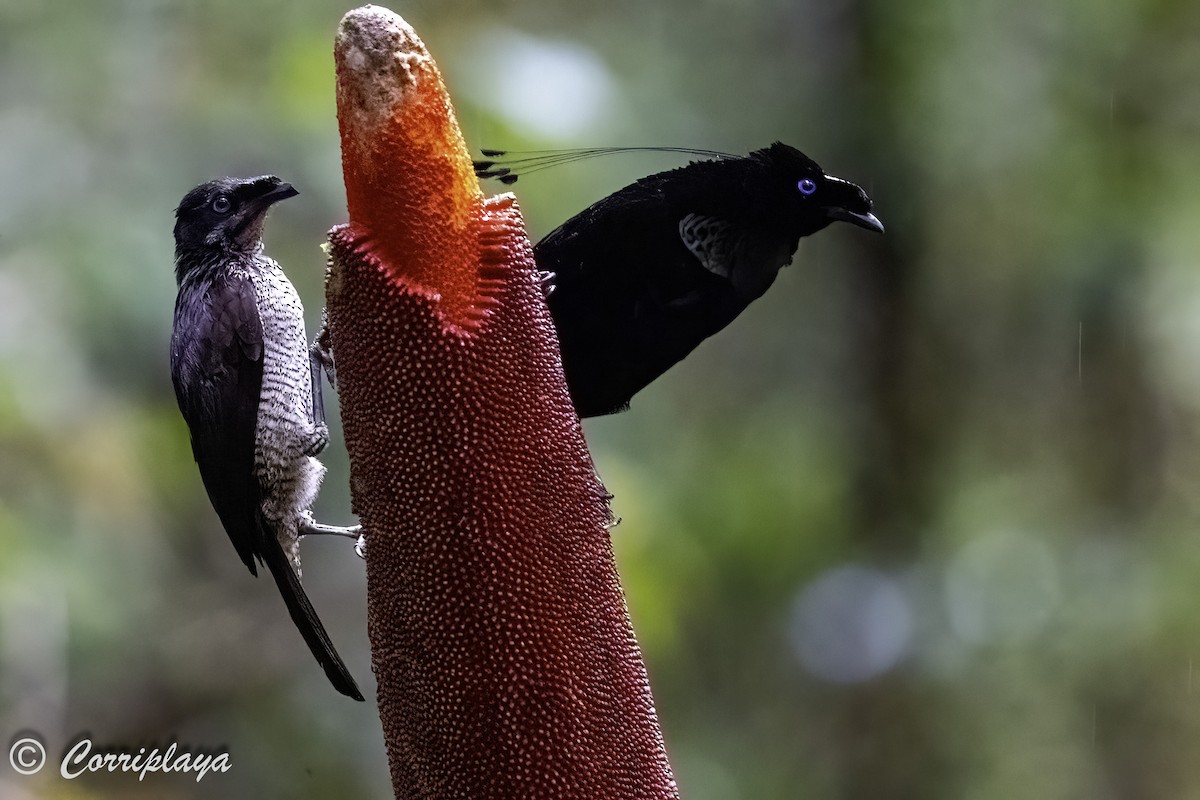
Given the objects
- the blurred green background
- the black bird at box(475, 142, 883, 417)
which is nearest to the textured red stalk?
the black bird at box(475, 142, 883, 417)

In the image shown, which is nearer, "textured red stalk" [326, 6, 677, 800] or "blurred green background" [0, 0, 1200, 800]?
"textured red stalk" [326, 6, 677, 800]

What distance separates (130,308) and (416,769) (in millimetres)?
978

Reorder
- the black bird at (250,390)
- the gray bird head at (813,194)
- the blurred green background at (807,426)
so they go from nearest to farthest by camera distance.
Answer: the gray bird head at (813,194) < the black bird at (250,390) < the blurred green background at (807,426)

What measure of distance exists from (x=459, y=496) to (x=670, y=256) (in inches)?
11.1

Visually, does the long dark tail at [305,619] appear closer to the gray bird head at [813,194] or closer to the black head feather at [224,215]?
the black head feather at [224,215]

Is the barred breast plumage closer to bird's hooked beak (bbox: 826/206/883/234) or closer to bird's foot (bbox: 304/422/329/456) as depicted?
bird's foot (bbox: 304/422/329/456)

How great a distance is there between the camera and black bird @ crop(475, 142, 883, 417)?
32.8 inches

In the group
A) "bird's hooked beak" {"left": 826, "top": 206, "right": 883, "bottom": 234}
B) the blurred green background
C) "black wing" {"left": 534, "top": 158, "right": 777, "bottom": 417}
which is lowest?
the blurred green background

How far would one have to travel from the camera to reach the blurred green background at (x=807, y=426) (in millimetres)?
1586

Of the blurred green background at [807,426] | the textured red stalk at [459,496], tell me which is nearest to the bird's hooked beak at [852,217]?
the textured red stalk at [459,496]

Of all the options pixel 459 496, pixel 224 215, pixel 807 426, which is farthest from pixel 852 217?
pixel 807 426

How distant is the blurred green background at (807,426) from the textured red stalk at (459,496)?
882mm

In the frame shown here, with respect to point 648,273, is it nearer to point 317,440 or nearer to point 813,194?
point 813,194

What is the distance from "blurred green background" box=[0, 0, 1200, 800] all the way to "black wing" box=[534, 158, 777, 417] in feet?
2.19
